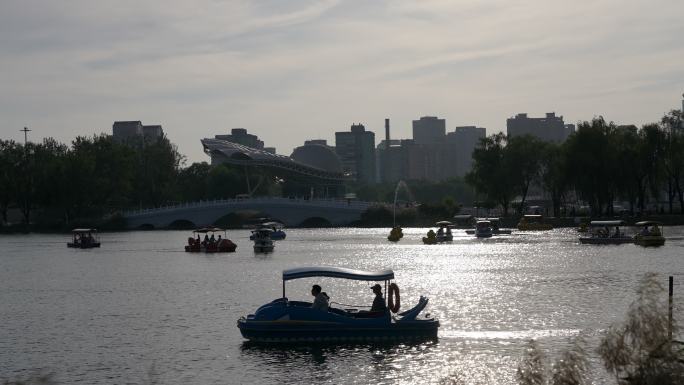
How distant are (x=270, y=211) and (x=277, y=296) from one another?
322 feet

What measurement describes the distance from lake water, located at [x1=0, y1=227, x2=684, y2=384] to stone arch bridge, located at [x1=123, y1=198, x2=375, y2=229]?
174 ft

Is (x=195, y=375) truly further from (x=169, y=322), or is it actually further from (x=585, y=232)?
(x=585, y=232)

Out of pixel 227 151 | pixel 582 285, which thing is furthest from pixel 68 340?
pixel 227 151

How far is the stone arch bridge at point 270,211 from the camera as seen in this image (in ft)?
486

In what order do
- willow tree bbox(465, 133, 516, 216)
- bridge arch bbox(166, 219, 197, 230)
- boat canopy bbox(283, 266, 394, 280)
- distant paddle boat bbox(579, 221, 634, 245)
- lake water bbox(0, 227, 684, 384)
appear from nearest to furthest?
lake water bbox(0, 227, 684, 384) < boat canopy bbox(283, 266, 394, 280) < distant paddle boat bbox(579, 221, 634, 245) < willow tree bbox(465, 133, 516, 216) < bridge arch bbox(166, 219, 197, 230)

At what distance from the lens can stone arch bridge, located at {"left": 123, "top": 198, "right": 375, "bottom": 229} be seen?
148250 millimetres

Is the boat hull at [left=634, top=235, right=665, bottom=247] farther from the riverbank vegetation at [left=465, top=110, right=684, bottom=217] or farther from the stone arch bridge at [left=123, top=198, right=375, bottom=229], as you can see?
the stone arch bridge at [left=123, top=198, right=375, bottom=229]

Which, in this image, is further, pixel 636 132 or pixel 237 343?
pixel 636 132

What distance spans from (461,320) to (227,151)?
488 ft

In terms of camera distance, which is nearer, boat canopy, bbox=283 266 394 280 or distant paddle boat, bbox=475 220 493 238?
boat canopy, bbox=283 266 394 280

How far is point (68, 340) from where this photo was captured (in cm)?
3853

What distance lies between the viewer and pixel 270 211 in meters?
150

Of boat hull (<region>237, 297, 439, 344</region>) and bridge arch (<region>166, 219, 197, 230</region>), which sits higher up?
bridge arch (<region>166, 219, 197, 230</region>)

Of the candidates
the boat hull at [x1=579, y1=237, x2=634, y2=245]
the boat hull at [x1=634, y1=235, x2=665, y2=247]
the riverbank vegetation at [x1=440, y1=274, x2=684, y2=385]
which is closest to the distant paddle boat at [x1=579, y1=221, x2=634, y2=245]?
the boat hull at [x1=579, y1=237, x2=634, y2=245]
